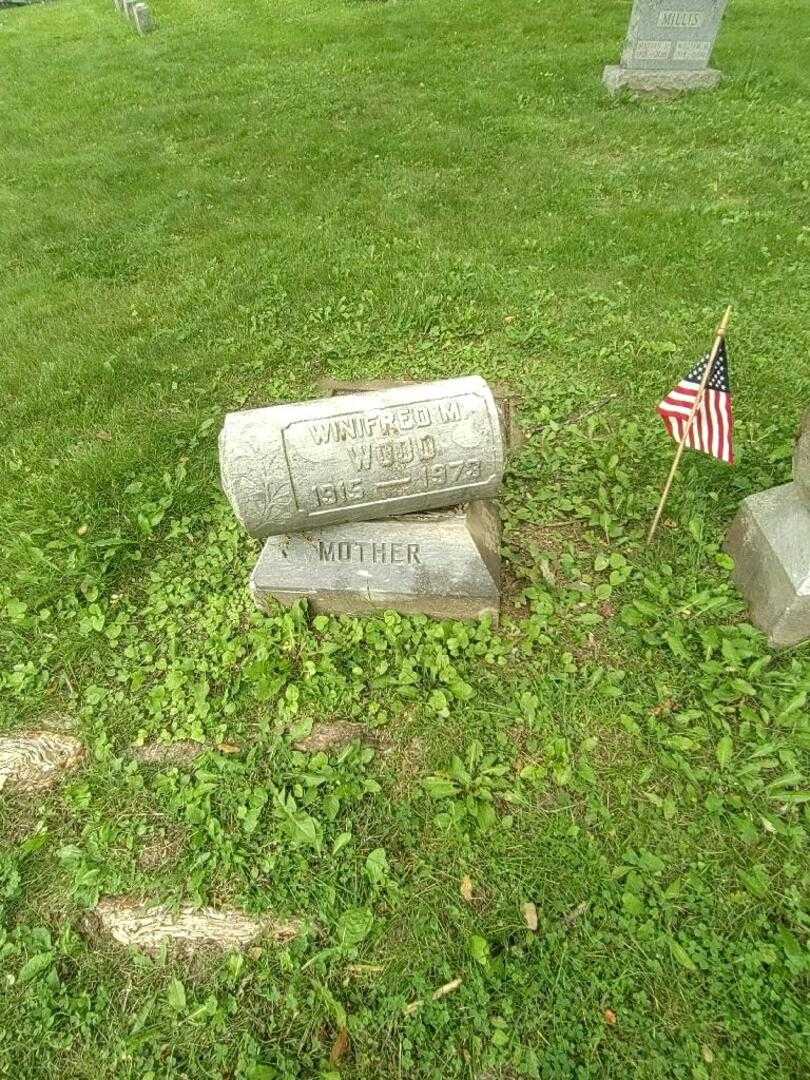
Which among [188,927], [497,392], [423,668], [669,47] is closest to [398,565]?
[423,668]

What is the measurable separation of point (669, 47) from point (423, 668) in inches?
385

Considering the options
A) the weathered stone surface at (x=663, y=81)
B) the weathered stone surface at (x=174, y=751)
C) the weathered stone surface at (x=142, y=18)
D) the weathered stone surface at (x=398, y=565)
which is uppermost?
the weathered stone surface at (x=142, y=18)

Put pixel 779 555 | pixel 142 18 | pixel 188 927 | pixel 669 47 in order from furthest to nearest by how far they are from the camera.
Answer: pixel 142 18 → pixel 669 47 → pixel 779 555 → pixel 188 927

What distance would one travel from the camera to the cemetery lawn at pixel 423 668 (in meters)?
2.47

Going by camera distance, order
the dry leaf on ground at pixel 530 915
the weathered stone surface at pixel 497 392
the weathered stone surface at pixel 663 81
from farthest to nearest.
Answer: the weathered stone surface at pixel 663 81
the weathered stone surface at pixel 497 392
the dry leaf on ground at pixel 530 915

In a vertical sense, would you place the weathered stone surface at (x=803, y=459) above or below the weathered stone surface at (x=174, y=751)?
above

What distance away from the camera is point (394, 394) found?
3166 mm

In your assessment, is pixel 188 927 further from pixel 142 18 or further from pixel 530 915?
pixel 142 18

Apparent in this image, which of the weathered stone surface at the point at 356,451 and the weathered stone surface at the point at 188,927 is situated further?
the weathered stone surface at the point at 356,451

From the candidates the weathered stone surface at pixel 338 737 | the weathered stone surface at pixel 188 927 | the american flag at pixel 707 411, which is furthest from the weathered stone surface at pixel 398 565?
the weathered stone surface at pixel 188 927

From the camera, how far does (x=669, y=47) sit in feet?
29.0

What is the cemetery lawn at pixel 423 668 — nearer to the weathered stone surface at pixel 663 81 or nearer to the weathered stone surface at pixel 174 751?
the weathered stone surface at pixel 174 751

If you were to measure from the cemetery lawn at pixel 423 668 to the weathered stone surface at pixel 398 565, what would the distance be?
161 millimetres

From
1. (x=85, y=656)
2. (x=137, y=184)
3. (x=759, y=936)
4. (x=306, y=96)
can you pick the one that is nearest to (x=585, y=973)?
(x=759, y=936)
